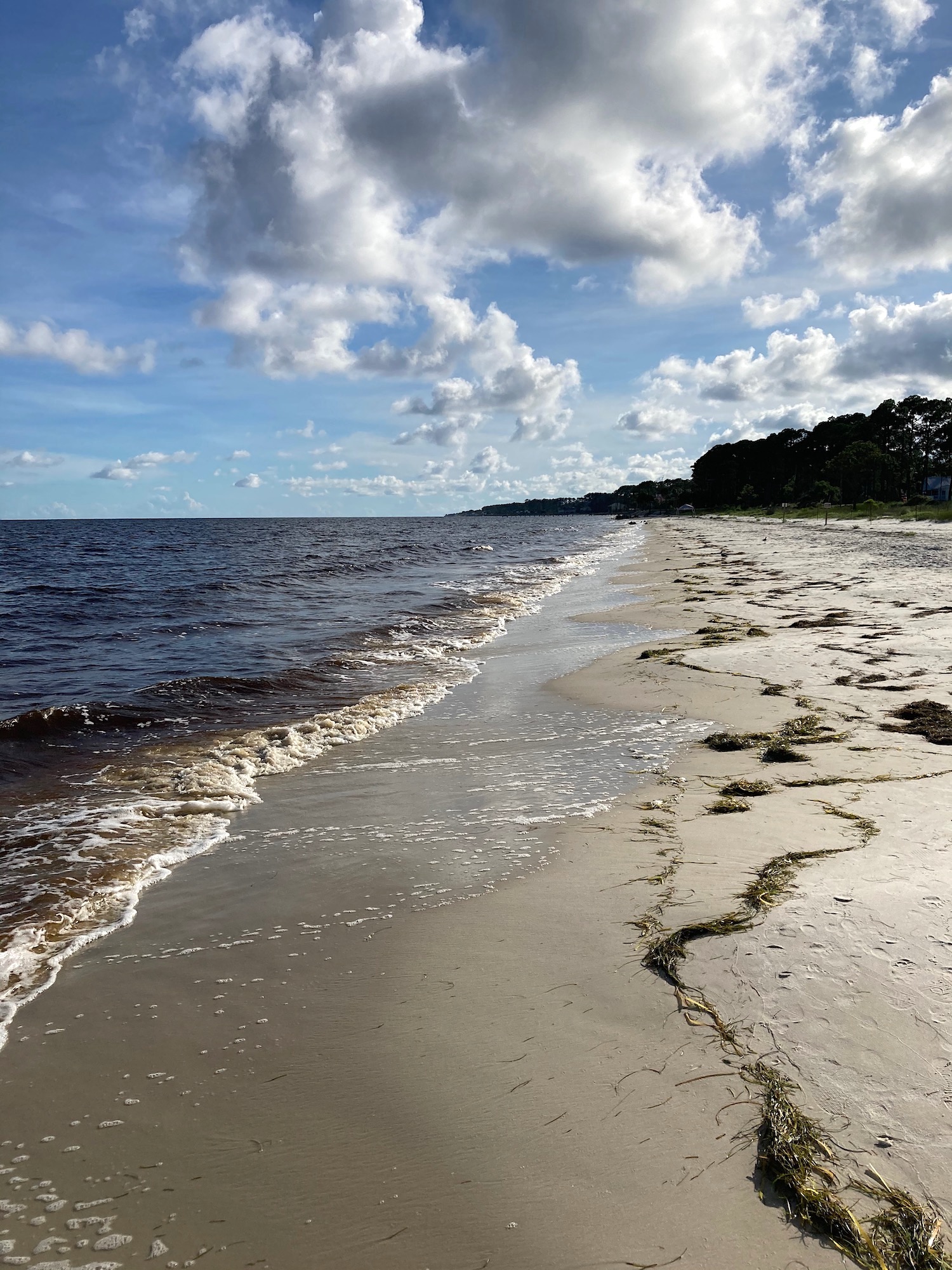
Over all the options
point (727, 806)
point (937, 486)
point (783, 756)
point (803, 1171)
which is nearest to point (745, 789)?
point (727, 806)

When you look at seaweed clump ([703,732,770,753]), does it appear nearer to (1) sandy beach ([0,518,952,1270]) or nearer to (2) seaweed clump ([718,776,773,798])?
(2) seaweed clump ([718,776,773,798])

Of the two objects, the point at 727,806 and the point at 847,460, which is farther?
Result: the point at 847,460

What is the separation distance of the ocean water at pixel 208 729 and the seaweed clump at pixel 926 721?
260 centimetres

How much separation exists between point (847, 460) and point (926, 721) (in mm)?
79576

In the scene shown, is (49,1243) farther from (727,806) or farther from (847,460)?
(847,460)

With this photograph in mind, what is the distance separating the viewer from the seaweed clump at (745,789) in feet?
18.9

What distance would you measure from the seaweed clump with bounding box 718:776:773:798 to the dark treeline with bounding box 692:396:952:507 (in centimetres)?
7846

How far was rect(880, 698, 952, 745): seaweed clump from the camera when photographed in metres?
6.46

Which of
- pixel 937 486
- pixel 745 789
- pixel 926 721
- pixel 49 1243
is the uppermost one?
pixel 937 486

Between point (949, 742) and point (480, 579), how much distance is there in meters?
25.2

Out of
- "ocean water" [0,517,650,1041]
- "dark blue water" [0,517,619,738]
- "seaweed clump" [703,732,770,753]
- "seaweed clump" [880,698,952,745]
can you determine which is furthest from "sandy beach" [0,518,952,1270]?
"dark blue water" [0,517,619,738]

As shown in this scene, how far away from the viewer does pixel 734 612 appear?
16.0 meters

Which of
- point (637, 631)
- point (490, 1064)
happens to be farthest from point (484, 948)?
point (637, 631)

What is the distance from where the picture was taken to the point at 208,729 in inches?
359
